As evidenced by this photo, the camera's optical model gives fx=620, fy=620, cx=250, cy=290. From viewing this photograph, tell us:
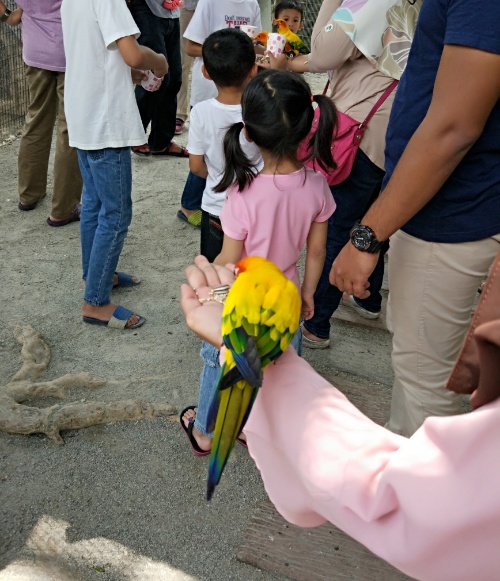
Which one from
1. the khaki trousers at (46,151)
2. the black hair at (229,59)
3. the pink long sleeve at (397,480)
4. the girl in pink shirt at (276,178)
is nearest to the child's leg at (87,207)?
the black hair at (229,59)

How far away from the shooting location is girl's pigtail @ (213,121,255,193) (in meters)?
2.35

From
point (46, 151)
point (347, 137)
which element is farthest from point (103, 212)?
point (46, 151)

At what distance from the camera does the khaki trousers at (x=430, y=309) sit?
6.51ft

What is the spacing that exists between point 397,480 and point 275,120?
164 centimetres

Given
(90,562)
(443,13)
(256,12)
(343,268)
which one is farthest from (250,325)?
(256,12)

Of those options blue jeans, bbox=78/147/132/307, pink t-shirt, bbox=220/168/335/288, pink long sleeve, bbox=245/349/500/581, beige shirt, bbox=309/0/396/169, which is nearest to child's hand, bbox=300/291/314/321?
pink t-shirt, bbox=220/168/335/288

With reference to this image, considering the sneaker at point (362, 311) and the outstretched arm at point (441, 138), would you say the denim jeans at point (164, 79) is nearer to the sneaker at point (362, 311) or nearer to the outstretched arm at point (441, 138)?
the sneaker at point (362, 311)

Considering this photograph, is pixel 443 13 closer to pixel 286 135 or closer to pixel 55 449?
pixel 286 135

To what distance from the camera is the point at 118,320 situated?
146 inches

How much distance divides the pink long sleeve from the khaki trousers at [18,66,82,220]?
3.94 metres

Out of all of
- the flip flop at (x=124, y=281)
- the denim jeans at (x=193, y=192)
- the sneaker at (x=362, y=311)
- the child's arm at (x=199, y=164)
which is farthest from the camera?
the denim jeans at (x=193, y=192)

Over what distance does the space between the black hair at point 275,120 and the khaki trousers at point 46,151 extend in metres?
2.61

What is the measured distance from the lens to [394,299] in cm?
220

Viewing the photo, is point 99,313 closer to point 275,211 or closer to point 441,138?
point 275,211
